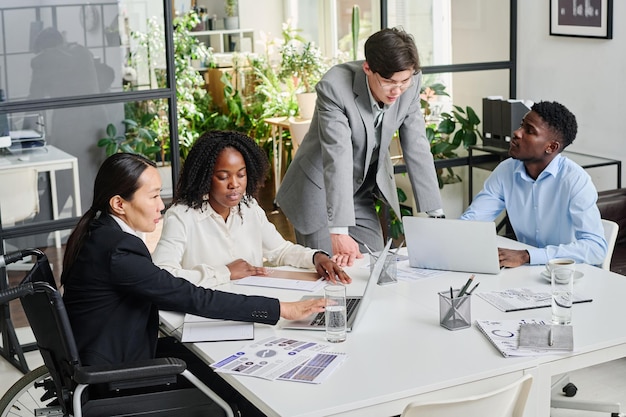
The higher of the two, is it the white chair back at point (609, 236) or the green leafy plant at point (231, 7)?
the green leafy plant at point (231, 7)

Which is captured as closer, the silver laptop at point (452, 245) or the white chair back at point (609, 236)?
the silver laptop at point (452, 245)

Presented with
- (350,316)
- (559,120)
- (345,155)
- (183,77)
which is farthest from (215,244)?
(183,77)

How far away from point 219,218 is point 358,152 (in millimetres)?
659

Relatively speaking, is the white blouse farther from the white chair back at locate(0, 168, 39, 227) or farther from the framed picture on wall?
the framed picture on wall

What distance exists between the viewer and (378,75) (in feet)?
10.4

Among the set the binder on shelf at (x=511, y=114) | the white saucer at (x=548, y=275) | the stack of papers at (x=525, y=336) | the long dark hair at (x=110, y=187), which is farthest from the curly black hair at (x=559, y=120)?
the binder on shelf at (x=511, y=114)

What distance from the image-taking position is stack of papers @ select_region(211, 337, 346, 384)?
219 cm

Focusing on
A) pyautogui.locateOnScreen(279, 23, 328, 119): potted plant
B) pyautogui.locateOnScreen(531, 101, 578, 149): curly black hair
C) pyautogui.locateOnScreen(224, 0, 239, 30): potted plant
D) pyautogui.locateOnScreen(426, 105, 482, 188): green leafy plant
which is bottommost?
pyautogui.locateOnScreen(426, 105, 482, 188): green leafy plant

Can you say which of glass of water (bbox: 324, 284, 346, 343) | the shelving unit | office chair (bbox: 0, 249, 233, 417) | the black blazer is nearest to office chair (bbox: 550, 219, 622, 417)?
glass of water (bbox: 324, 284, 346, 343)

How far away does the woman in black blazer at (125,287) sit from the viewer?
2414 millimetres

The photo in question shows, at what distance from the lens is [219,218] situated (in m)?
3.06

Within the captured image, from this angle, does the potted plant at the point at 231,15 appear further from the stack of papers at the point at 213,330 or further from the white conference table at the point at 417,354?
the stack of papers at the point at 213,330

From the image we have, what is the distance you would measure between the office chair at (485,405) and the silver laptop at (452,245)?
0.82 metres

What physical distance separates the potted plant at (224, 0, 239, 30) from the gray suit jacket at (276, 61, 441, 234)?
478 centimetres
